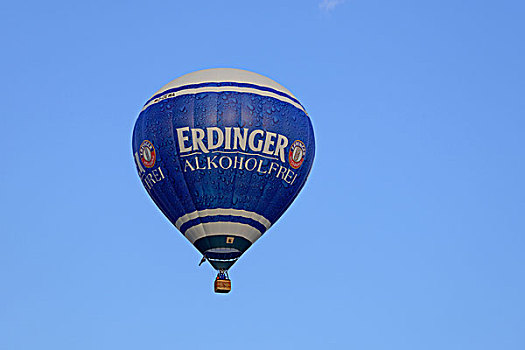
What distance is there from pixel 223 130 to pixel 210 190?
2139 millimetres

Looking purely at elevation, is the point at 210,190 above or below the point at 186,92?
below

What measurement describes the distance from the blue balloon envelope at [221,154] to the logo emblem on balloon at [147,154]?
35 millimetres

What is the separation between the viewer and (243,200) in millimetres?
42625

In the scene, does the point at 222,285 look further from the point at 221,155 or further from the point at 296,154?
the point at 296,154

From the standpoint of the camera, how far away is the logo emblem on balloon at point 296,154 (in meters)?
43.2

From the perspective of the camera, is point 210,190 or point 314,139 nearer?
point 210,190

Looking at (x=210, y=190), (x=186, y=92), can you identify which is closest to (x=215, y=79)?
(x=186, y=92)

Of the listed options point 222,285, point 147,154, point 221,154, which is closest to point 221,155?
point 221,154

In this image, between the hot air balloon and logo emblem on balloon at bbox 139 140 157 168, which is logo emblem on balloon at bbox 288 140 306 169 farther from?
logo emblem on balloon at bbox 139 140 157 168

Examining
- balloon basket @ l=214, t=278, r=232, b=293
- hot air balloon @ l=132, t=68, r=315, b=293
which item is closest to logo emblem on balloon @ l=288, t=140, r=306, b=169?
hot air balloon @ l=132, t=68, r=315, b=293

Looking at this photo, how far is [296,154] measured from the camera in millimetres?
43469

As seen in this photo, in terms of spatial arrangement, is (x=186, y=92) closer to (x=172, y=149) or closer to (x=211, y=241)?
(x=172, y=149)

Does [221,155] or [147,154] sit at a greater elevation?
[147,154]

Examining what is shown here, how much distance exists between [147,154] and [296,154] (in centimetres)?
528
